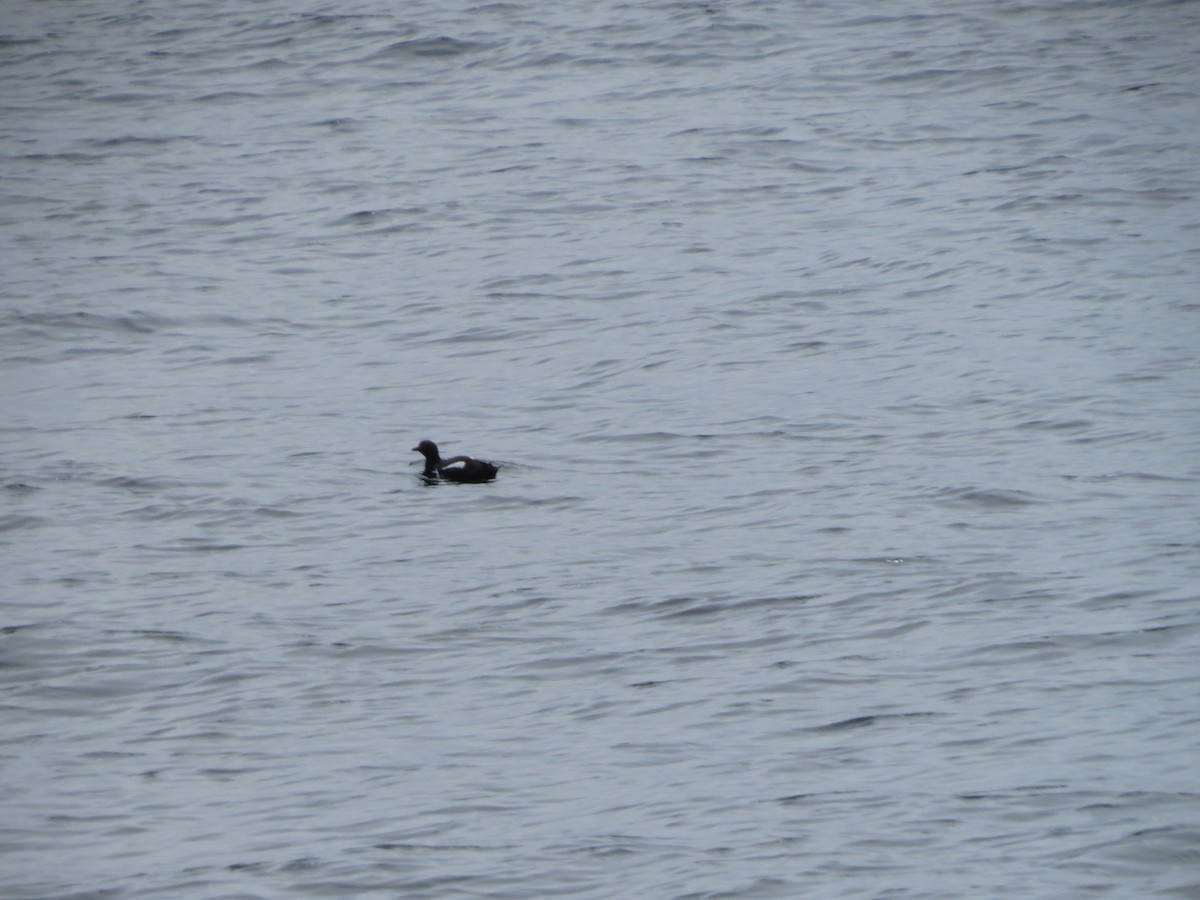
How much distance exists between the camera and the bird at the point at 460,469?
42.8 ft

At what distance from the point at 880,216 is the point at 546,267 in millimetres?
4215

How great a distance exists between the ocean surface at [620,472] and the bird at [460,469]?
0.19m

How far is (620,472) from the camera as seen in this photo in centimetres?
1324

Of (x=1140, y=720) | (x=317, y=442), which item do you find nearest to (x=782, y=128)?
(x=317, y=442)

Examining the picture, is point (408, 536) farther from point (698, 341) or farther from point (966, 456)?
point (698, 341)

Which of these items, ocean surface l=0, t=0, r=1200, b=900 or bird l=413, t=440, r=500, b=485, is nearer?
ocean surface l=0, t=0, r=1200, b=900

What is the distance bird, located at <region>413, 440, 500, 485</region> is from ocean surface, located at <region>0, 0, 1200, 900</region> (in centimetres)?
19

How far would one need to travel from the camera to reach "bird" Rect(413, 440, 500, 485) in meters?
13.0

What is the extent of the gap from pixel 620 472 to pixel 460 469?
1232mm

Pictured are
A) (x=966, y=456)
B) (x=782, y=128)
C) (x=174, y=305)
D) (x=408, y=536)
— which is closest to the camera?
(x=408, y=536)

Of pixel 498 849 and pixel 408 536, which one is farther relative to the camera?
pixel 408 536

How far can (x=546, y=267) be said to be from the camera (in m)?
20.1

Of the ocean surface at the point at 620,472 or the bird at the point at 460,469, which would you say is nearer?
the ocean surface at the point at 620,472

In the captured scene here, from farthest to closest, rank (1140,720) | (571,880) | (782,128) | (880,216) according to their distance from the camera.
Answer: (782,128) → (880,216) → (1140,720) → (571,880)
